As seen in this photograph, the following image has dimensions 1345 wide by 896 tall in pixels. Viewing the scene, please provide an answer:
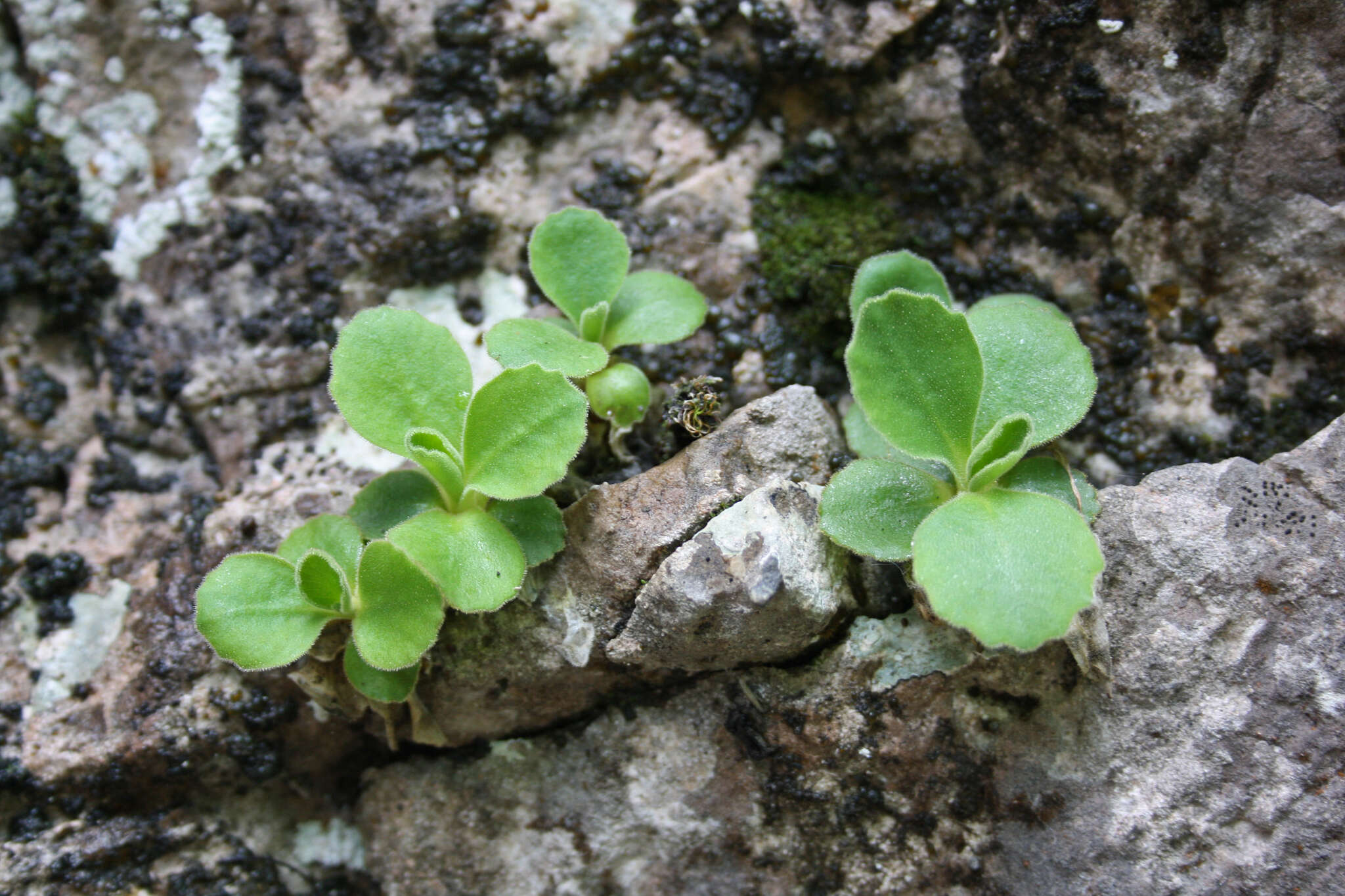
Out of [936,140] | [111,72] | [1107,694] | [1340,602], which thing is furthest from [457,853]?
[111,72]

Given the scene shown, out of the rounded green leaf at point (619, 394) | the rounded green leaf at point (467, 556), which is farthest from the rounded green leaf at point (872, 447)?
the rounded green leaf at point (467, 556)

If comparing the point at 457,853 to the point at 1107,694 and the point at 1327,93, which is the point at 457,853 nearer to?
the point at 1107,694

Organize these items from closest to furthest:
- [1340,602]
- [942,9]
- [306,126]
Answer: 1. [1340,602]
2. [942,9]
3. [306,126]

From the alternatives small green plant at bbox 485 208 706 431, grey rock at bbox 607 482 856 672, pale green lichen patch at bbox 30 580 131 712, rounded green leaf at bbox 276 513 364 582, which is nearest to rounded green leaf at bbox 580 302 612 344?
small green plant at bbox 485 208 706 431

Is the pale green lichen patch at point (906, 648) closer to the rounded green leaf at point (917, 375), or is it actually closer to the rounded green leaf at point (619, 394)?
the rounded green leaf at point (917, 375)

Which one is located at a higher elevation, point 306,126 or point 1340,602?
point 306,126

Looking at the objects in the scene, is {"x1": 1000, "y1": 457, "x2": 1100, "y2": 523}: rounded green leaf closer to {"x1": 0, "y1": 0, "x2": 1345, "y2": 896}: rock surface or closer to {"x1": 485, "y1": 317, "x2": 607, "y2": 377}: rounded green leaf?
{"x1": 0, "y1": 0, "x2": 1345, "y2": 896}: rock surface
